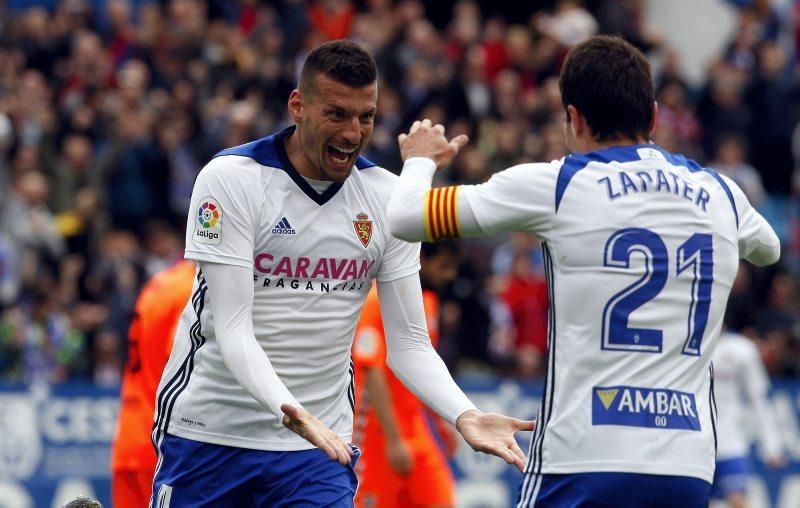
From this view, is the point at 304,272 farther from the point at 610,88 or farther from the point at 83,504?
the point at 610,88

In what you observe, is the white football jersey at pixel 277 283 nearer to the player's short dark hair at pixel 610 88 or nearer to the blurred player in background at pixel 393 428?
the player's short dark hair at pixel 610 88

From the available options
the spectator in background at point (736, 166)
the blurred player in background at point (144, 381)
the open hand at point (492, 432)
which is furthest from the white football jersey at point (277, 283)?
the spectator in background at point (736, 166)

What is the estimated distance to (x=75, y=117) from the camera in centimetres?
1684

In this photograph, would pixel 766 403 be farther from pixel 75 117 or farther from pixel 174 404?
pixel 174 404

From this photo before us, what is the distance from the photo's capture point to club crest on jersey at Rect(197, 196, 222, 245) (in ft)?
21.1

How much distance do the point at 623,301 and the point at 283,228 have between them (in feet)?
5.37

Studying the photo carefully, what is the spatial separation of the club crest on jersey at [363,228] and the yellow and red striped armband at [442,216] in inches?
38.6

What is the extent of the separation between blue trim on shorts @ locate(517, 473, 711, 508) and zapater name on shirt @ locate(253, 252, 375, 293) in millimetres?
1484

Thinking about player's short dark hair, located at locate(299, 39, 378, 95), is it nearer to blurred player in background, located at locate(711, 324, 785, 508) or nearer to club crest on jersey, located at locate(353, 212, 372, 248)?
club crest on jersey, located at locate(353, 212, 372, 248)

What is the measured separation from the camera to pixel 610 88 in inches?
225

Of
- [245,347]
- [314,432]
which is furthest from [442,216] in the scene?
[245,347]

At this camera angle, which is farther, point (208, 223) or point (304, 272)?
point (304, 272)

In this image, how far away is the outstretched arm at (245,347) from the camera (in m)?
6.05

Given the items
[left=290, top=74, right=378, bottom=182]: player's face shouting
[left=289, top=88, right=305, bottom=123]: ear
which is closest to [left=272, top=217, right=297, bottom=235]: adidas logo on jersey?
[left=290, top=74, right=378, bottom=182]: player's face shouting
